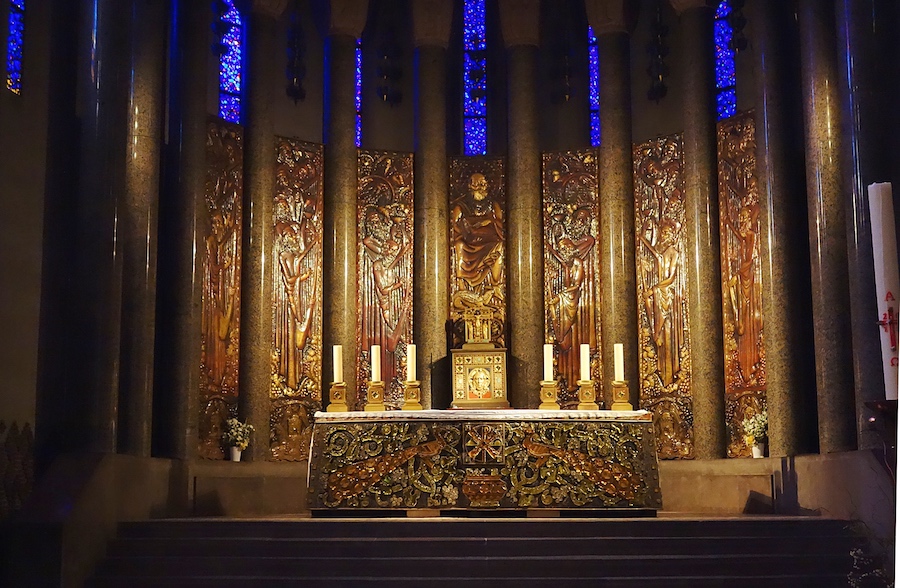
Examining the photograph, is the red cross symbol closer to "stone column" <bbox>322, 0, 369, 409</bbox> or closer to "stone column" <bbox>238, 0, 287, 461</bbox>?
"stone column" <bbox>238, 0, 287, 461</bbox>

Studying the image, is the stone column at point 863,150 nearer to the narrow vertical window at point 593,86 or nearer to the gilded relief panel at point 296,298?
the narrow vertical window at point 593,86

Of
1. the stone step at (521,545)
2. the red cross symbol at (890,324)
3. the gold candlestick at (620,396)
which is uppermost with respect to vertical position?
the red cross symbol at (890,324)

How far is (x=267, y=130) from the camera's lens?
14164 millimetres

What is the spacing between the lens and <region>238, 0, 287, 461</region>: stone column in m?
13.6

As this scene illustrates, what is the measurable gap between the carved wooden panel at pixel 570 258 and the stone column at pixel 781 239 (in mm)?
2452

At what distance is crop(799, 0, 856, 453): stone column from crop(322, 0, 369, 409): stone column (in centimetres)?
566

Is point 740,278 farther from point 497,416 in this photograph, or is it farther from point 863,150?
point 497,416

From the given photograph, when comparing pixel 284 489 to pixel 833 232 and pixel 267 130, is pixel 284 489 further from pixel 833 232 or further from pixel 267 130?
pixel 833 232

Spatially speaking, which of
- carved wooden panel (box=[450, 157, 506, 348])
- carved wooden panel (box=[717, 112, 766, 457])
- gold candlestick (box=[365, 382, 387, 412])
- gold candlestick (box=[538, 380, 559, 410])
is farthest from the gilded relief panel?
carved wooden panel (box=[717, 112, 766, 457])

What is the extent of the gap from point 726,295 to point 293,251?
5.32 meters

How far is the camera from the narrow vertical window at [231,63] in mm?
14359

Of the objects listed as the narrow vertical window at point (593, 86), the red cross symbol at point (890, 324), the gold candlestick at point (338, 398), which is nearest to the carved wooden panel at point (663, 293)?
the narrow vertical window at point (593, 86)

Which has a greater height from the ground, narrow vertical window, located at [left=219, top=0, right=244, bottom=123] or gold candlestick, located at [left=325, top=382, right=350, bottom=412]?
narrow vertical window, located at [left=219, top=0, right=244, bottom=123]

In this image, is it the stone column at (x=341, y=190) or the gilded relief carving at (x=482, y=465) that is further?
the stone column at (x=341, y=190)
